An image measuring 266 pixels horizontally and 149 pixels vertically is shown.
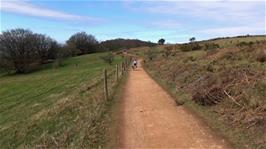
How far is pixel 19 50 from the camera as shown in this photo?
3430 inches

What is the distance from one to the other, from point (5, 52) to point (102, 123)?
8018 cm

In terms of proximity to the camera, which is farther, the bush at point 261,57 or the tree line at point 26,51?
the tree line at point 26,51

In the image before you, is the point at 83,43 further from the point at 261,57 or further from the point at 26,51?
the point at 261,57

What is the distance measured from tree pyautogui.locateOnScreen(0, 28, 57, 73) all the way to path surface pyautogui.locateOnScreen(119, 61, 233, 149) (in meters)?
75.9

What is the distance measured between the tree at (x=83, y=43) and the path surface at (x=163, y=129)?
116 meters

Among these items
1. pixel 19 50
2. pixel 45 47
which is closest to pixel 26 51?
pixel 19 50

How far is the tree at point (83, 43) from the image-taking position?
132 meters

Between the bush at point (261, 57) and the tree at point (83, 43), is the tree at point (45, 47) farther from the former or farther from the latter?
the bush at point (261, 57)

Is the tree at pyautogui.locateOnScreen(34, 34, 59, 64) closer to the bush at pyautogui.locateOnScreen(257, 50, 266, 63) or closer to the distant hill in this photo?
the distant hill

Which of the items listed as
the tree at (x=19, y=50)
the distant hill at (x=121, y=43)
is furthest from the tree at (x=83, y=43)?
the tree at (x=19, y=50)

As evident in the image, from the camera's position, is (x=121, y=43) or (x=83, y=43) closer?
(x=83, y=43)

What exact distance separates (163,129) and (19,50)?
82053mm

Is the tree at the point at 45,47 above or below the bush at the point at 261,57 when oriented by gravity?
below

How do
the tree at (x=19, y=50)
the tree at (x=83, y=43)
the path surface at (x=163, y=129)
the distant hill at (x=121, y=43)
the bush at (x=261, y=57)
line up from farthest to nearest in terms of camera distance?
the distant hill at (x=121, y=43)
the tree at (x=83, y=43)
the tree at (x=19, y=50)
the bush at (x=261, y=57)
the path surface at (x=163, y=129)
